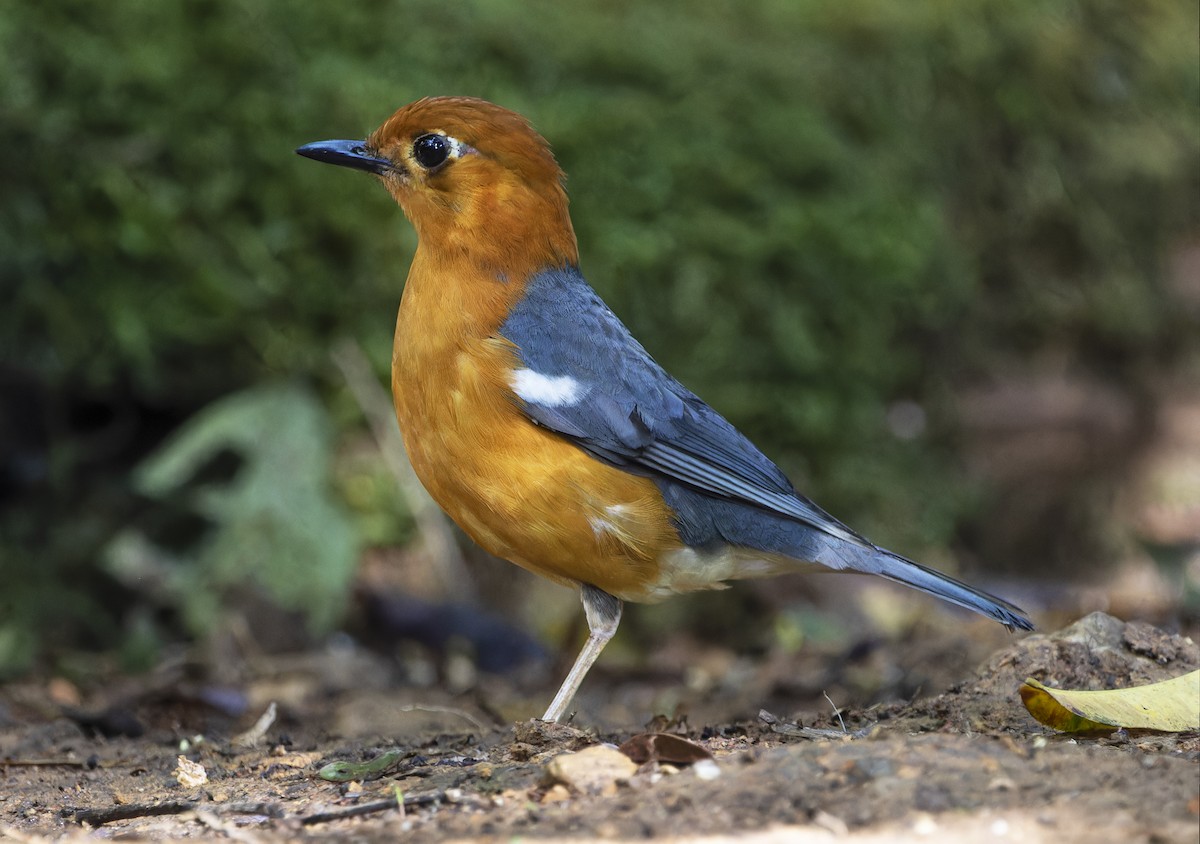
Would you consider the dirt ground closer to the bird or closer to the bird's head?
the bird

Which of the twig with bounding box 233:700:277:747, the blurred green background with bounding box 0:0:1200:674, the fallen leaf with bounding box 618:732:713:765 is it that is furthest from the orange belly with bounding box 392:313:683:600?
the blurred green background with bounding box 0:0:1200:674

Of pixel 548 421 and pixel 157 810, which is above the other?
pixel 548 421

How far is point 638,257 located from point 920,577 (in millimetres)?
3324

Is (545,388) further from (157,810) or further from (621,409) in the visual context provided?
(157,810)

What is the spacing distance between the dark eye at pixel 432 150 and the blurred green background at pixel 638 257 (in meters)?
2.12

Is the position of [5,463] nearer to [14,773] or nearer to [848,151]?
[14,773]

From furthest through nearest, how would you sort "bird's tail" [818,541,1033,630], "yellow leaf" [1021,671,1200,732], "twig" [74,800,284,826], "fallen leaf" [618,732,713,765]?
"bird's tail" [818,541,1033,630]
"yellow leaf" [1021,671,1200,732]
"twig" [74,800,284,826]
"fallen leaf" [618,732,713,765]

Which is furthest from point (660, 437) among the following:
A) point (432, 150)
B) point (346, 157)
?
point (346, 157)

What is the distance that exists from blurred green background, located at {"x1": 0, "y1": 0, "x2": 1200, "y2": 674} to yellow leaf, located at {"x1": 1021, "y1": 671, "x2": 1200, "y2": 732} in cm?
362

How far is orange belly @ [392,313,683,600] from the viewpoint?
4.57m

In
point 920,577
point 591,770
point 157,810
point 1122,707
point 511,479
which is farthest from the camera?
point 920,577

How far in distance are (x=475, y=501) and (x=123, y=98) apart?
11.6 ft

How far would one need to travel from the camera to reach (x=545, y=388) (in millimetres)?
4734

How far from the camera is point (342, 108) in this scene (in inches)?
281
